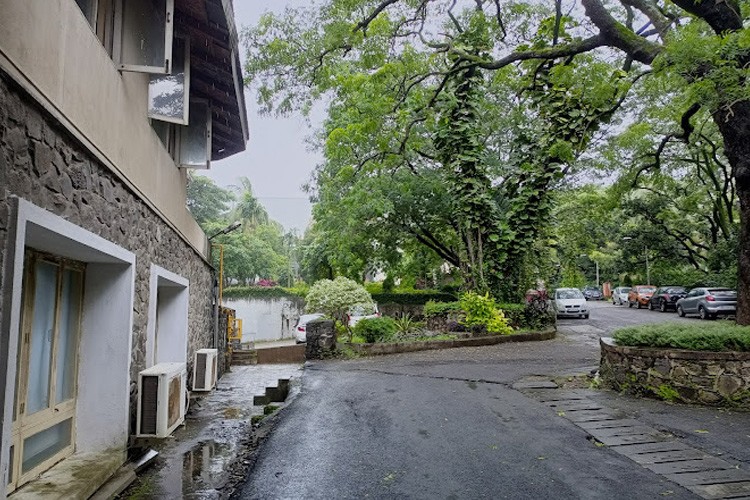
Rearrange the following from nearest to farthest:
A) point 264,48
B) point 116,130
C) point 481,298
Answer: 1. point 116,130
2. point 264,48
3. point 481,298

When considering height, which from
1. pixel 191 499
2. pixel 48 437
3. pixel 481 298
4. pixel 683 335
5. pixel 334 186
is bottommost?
pixel 191 499

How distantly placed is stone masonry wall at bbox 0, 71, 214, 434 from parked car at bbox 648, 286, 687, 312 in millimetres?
26397

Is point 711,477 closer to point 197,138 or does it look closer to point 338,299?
point 197,138

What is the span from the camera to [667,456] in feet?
15.5

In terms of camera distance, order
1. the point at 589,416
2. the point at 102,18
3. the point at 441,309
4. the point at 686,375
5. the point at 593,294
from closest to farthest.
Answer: the point at 102,18, the point at 589,416, the point at 686,375, the point at 441,309, the point at 593,294

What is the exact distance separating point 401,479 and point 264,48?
10385 millimetres

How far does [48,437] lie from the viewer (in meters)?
4.30

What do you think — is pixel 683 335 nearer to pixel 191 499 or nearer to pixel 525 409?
pixel 525 409

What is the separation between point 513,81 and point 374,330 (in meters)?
7.07

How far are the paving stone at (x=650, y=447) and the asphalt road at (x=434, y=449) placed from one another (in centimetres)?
15

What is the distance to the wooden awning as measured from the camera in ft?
18.8

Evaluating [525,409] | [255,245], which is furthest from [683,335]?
[255,245]

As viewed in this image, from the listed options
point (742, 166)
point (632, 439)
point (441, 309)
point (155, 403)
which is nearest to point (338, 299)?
point (441, 309)

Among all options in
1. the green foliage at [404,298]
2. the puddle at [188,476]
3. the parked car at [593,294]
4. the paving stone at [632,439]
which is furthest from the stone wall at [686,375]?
the parked car at [593,294]
